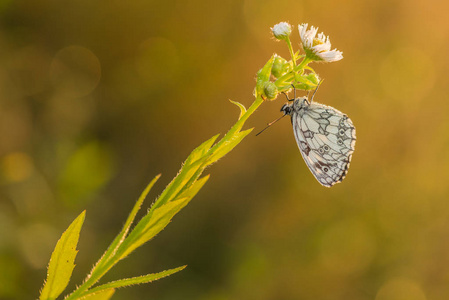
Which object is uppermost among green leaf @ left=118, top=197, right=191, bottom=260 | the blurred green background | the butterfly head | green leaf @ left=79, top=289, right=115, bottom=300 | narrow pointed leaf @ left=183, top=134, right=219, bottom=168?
the blurred green background

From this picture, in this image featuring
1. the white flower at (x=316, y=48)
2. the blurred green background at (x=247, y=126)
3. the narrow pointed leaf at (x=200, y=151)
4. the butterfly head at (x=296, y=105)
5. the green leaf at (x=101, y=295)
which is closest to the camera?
the green leaf at (x=101, y=295)

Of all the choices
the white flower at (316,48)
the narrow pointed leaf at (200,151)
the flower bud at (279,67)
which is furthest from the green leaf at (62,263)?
the white flower at (316,48)

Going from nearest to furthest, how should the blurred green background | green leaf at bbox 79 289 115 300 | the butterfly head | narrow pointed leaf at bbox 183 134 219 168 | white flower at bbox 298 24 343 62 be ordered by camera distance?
green leaf at bbox 79 289 115 300, narrow pointed leaf at bbox 183 134 219 168, white flower at bbox 298 24 343 62, the butterfly head, the blurred green background

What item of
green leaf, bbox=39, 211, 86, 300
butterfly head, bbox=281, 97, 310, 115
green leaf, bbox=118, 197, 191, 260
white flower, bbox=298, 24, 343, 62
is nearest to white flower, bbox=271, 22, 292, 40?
white flower, bbox=298, 24, 343, 62

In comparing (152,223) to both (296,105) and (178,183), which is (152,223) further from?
(296,105)

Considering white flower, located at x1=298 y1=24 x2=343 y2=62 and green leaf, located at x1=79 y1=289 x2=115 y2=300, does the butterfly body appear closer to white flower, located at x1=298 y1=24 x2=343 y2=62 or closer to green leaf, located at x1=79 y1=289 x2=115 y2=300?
white flower, located at x1=298 y1=24 x2=343 y2=62

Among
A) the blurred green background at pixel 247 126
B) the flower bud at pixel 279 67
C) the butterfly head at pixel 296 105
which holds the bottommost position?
the flower bud at pixel 279 67

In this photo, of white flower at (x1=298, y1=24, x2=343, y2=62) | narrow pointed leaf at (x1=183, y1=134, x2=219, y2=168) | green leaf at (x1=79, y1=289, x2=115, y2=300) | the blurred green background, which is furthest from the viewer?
the blurred green background

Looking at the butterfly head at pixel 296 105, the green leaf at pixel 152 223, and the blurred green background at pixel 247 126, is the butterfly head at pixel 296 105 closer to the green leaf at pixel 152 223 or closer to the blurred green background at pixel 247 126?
the green leaf at pixel 152 223
